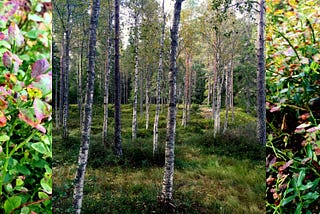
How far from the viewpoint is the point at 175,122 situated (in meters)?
1.72

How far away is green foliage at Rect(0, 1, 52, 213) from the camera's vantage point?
0.83m

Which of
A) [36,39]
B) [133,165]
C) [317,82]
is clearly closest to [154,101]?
[133,165]

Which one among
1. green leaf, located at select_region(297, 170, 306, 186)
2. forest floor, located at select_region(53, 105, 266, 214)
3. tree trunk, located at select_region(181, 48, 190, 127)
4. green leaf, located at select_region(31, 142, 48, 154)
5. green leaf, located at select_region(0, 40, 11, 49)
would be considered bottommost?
forest floor, located at select_region(53, 105, 266, 214)

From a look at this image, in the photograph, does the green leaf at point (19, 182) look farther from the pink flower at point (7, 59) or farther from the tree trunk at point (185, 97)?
the tree trunk at point (185, 97)

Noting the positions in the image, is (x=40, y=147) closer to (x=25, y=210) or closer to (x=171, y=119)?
(x=25, y=210)

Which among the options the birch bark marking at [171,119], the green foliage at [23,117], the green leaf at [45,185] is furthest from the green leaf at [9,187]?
the birch bark marking at [171,119]

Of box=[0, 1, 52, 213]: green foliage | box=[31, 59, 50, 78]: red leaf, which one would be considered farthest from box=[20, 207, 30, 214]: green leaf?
box=[31, 59, 50, 78]: red leaf

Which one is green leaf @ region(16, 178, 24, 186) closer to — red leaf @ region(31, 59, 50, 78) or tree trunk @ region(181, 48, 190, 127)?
red leaf @ region(31, 59, 50, 78)

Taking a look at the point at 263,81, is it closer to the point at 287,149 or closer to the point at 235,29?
the point at 287,149

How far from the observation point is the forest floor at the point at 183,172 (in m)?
1.42

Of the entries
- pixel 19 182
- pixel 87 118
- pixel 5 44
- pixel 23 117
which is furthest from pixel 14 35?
pixel 87 118

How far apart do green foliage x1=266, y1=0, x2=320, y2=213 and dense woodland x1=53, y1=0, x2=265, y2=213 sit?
0.14 meters

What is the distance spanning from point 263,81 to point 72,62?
41.6 inches

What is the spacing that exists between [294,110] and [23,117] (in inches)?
34.8
